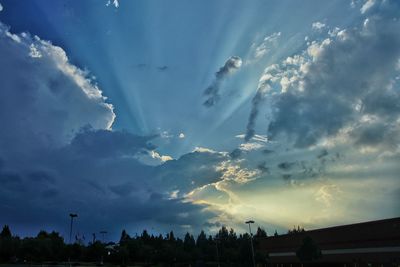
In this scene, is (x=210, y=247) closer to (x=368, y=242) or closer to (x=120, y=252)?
(x=120, y=252)

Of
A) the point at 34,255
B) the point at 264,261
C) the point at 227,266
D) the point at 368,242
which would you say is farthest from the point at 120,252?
the point at 368,242

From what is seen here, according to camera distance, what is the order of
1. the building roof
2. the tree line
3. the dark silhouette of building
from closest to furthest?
the dark silhouette of building, the building roof, the tree line

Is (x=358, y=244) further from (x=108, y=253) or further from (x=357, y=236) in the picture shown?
(x=108, y=253)

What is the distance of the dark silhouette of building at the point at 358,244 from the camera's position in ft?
279

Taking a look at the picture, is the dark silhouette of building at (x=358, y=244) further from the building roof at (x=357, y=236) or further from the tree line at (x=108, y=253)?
the tree line at (x=108, y=253)

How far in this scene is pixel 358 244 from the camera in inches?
3725

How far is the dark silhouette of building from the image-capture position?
279ft

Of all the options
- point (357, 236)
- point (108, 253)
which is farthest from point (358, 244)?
point (108, 253)

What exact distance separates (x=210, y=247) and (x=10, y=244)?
79.5 meters

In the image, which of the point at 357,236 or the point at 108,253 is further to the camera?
the point at 108,253

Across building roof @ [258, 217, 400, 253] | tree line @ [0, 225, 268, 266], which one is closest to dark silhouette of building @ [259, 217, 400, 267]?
building roof @ [258, 217, 400, 253]

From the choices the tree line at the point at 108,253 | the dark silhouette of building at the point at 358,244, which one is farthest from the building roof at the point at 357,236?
the tree line at the point at 108,253

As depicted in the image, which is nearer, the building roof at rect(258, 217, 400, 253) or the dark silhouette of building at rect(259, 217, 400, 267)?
the dark silhouette of building at rect(259, 217, 400, 267)

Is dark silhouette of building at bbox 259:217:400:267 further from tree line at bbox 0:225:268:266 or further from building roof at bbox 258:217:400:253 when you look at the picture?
tree line at bbox 0:225:268:266
